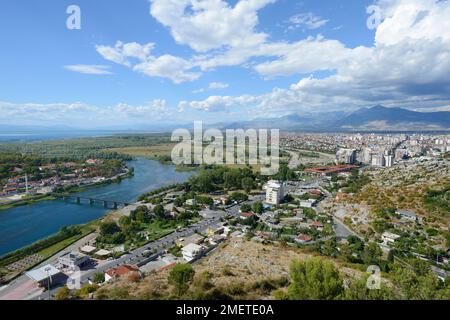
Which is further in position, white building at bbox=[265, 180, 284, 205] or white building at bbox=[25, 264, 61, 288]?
white building at bbox=[265, 180, 284, 205]

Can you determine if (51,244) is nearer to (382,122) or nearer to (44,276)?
(44,276)

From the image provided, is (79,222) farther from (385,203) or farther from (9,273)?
(385,203)

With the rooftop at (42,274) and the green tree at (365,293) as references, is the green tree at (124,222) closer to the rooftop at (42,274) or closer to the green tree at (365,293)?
the rooftop at (42,274)

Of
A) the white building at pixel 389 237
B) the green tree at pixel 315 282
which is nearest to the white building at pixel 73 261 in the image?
the green tree at pixel 315 282

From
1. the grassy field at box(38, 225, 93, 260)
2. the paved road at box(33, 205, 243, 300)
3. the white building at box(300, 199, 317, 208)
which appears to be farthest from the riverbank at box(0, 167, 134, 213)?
the white building at box(300, 199, 317, 208)

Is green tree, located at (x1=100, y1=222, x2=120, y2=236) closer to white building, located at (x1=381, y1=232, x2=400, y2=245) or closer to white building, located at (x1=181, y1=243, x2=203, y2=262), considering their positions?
white building, located at (x1=181, y1=243, x2=203, y2=262)

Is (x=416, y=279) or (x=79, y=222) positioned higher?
(x=416, y=279)
